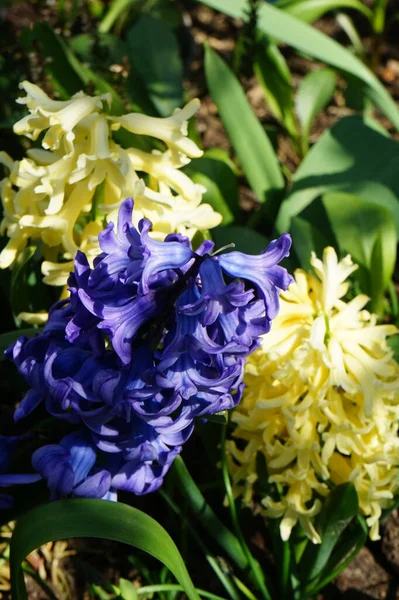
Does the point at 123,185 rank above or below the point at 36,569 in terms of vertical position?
above

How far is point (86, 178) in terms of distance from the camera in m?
1.39

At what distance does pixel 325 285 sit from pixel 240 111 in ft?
2.89

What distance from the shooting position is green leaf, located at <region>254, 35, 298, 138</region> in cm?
266

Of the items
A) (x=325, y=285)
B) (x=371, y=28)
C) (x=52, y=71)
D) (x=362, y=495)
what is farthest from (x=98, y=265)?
(x=371, y=28)

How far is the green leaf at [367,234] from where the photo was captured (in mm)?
1840

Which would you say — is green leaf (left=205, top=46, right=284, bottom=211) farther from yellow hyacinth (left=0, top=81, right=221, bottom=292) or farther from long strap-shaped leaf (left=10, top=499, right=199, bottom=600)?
long strap-shaped leaf (left=10, top=499, right=199, bottom=600)

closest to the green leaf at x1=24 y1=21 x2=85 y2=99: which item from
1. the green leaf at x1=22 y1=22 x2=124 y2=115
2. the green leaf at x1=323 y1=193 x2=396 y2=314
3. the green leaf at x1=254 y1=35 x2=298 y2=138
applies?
the green leaf at x1=22 y1=22 x2=124 y2=115

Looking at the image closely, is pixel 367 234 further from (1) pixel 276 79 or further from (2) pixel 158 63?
(1) pixel 276 79

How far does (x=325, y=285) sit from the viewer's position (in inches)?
58.4

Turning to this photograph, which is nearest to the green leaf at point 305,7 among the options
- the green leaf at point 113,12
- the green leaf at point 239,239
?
the green leaf at point 113,12

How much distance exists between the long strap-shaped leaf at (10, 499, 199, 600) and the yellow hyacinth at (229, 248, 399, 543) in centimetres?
41

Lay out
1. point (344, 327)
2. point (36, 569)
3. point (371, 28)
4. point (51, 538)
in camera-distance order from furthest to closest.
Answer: point (371, 28) → point (36, 569) → point (344, 327) → point (51, 538)

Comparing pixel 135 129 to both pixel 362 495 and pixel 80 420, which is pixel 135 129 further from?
pixel 362 495

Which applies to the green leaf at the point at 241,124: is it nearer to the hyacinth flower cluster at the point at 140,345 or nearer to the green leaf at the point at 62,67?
the green leaf at the point at 62,67
